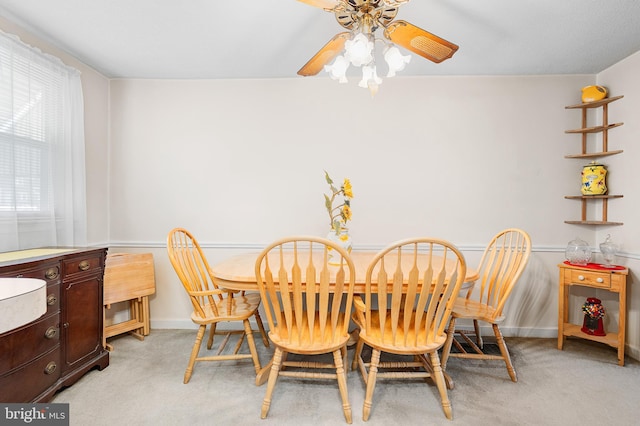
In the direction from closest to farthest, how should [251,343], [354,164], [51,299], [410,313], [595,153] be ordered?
[410,313]
[51,299]
[251,343]
[595,153]
[354,164]

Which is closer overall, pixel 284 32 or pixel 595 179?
pixel 284 32

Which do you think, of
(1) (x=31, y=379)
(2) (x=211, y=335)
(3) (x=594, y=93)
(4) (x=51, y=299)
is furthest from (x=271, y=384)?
(3) (x=594, y=93)

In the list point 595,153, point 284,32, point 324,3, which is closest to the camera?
point 324,3

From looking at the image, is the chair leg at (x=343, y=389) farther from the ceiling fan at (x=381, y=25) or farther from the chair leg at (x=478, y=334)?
the ceiling fan at (x=381, y=25)

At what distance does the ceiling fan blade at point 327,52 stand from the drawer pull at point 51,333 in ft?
7.01

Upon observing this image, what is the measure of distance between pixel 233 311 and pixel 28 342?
1.07 meters

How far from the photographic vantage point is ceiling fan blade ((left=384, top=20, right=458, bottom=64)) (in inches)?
59.5

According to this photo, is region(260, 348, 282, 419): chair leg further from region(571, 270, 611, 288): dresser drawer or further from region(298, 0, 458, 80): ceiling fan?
region(571, 270, 611, 288): dresser drawer

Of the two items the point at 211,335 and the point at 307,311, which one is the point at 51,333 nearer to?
the point at 211,335

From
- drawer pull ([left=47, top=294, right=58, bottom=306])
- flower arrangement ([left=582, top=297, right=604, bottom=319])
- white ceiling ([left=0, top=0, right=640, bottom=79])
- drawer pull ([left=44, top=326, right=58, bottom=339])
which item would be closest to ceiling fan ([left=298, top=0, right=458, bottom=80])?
white ceiling ([left=0, top=0, right=640, bottom=79])

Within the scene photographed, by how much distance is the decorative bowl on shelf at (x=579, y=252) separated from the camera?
8.30 ft

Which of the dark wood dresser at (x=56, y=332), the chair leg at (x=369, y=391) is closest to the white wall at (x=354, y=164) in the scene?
the dark wood dresser at (x=56, y=332)

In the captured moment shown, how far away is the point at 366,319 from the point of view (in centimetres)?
170

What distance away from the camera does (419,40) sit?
1.59 m
